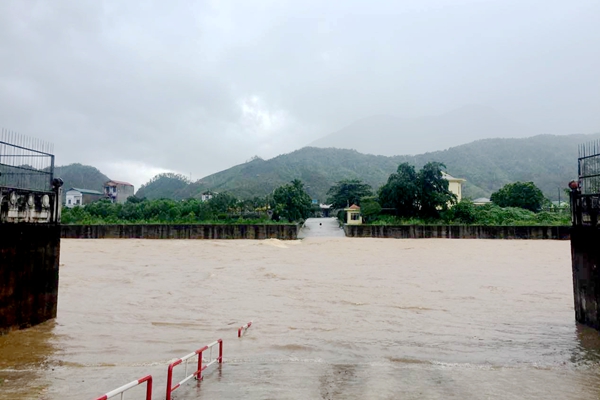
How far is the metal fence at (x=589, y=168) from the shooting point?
904 centimetres

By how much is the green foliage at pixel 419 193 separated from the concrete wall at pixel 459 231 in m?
6.34

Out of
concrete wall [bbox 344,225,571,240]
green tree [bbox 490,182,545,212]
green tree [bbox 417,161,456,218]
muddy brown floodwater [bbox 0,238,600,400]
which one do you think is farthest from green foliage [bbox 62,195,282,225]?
green tree [bbox 490,182,545,212]

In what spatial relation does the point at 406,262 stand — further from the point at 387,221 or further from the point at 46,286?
the point at 387,221

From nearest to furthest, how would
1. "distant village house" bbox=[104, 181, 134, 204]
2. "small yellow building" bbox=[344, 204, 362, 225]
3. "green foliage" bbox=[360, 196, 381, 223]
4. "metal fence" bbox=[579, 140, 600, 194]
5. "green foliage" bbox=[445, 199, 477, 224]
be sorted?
"metal fence" bbox=[579, 140, 600, 194] → "green foliage" bbox=[445, 199, 477, 224] → "green foliage" bbox=[360, 196, 381, 223] → "small yellow building" bbox=[344, 204, 362, 225] → "distant village house" bbox=[104, 181, 134, 204]

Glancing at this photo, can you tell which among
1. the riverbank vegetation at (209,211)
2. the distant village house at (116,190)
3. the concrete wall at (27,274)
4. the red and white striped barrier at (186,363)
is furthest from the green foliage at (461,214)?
the distant village house at (116,190)

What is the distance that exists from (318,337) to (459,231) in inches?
1460

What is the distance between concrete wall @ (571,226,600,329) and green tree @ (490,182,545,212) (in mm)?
54840

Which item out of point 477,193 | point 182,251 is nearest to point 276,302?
point 182,251

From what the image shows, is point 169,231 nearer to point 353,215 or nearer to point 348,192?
point 353,215

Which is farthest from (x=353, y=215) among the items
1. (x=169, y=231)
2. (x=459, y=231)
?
(x=169, y=231)

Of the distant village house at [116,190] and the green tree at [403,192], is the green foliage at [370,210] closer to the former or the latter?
the green tree at [403,192]

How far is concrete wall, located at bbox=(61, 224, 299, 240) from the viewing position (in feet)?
144

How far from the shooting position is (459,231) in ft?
140

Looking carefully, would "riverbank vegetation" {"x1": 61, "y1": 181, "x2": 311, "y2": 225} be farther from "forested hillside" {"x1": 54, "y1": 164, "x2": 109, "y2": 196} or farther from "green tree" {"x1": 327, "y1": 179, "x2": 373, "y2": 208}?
"forested hillside" {"x1": 54, "y1": 164, "x2": 109, "y2": 196}
